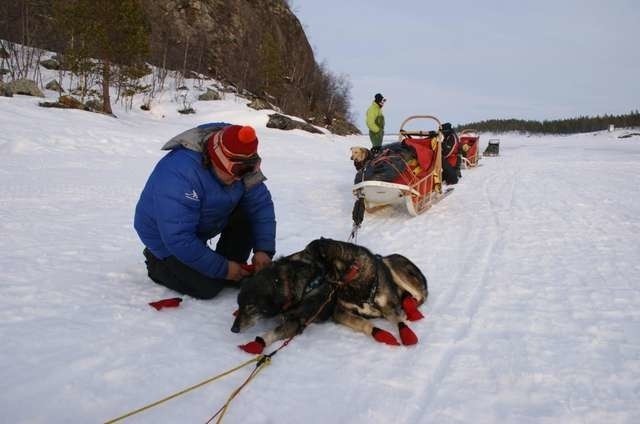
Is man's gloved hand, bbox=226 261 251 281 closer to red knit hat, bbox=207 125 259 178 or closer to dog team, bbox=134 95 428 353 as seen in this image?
dog team, bbox=134 95 428 353

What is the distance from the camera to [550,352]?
235 centimetres

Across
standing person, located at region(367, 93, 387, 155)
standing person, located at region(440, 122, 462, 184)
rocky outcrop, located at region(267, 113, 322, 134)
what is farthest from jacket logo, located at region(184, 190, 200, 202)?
rocky outcrop, located at region(267, 113, 322, 134)

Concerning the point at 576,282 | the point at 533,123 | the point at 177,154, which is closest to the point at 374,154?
the point at 576,282

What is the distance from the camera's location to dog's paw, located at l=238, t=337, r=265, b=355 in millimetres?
2270

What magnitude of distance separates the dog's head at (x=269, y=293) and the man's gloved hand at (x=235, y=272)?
0.42 m

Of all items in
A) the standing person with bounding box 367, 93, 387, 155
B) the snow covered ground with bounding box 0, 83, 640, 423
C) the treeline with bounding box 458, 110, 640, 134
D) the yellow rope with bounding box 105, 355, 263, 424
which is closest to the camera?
the yellow rope with bounding box 105, 355, 263, 424

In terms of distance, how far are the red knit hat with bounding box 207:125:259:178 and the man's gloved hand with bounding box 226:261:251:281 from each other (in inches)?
24.0

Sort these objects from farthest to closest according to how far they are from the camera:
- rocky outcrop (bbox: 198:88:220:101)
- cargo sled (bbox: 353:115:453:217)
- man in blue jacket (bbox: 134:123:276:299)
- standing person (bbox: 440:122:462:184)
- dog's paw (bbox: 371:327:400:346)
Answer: rocky outcrop (bbox: 198:88:220:101)
standing person (bbox: 440:122:462:184)
cargo sled (bbox: 353:115:453:217)
man in blue jacket (bbox: 134:123:276:299)
dog's paw (bbox: 371:327:400:346)

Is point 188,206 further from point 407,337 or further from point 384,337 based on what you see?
point 407,337

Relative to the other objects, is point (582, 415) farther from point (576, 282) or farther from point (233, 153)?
point (233, 153)

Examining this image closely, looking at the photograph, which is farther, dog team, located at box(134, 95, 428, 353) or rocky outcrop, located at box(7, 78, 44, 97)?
rocky outcrop, located at box(7, 78, 44, 97)

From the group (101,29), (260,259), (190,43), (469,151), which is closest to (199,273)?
(260,259)

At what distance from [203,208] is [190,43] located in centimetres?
3103

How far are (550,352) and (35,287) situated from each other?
3.13 metres
